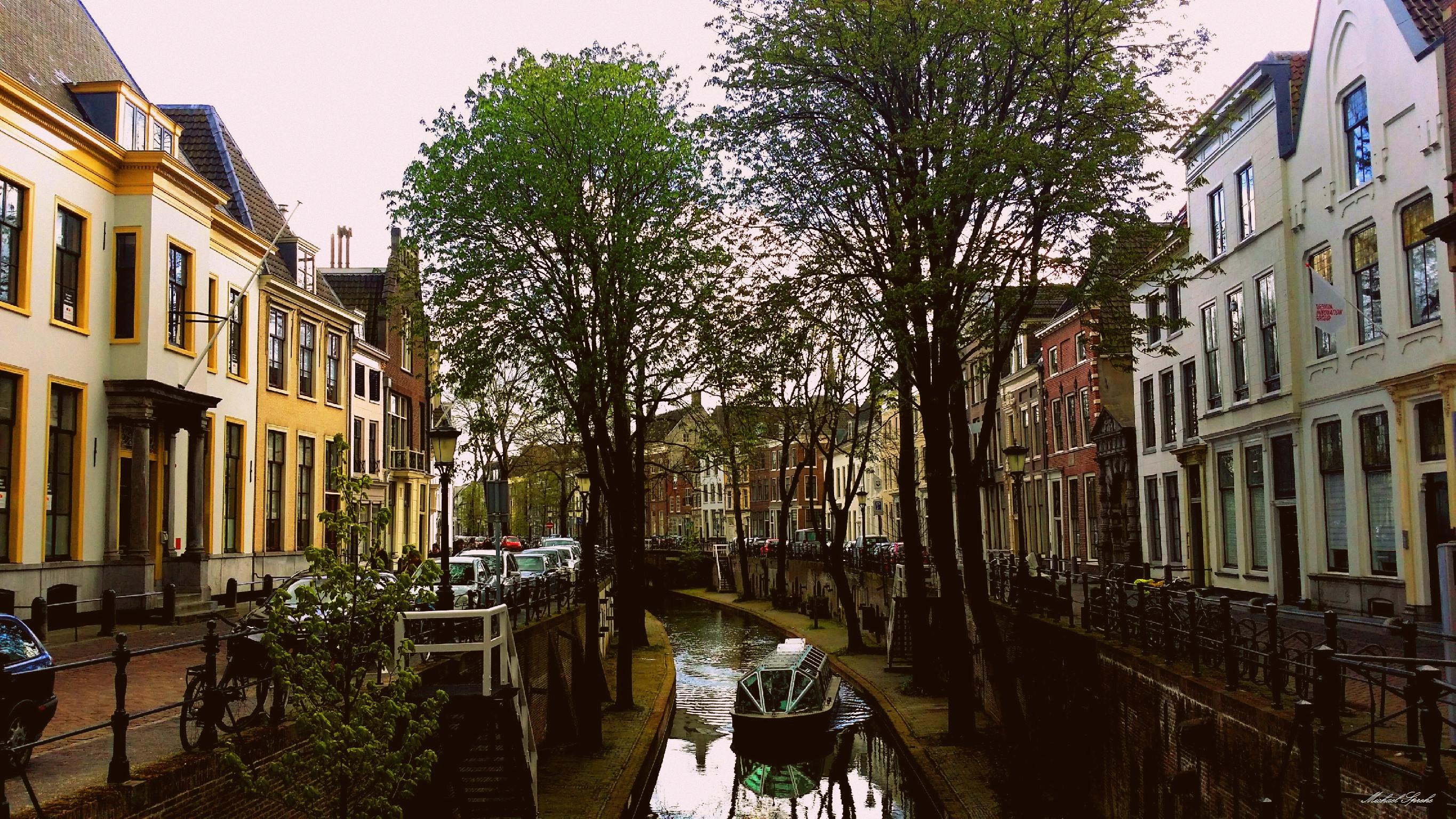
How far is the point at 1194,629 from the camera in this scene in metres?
12.9

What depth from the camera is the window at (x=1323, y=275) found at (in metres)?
23.2

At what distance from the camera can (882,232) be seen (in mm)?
20375

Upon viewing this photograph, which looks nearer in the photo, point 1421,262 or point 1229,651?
point 1229,651

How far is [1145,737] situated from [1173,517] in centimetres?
2107

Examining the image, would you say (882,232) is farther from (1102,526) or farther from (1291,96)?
(1102,526)

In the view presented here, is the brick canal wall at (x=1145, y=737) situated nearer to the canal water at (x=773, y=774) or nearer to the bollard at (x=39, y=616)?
the canal water at (x=773, y=774)

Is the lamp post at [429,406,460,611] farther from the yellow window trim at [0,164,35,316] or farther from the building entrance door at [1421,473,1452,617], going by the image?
the building entrance door at [1421,473,1452,617]

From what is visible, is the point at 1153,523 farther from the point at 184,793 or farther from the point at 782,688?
the point at 184,793

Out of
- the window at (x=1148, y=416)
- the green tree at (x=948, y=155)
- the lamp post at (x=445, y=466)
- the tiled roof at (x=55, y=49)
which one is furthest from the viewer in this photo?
the window at (x=1148, y=416)

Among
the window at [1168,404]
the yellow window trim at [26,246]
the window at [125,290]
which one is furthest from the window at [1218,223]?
the yellow window trim at [26,246]

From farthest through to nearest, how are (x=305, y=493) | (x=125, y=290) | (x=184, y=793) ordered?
(x=305, y=493) → (x=125, y=290) → (x=184, y=793)

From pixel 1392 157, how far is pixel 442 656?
1903cm

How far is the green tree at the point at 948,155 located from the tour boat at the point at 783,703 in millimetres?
4635

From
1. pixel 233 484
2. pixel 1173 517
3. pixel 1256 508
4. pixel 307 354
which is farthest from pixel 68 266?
pixel 1173 517
